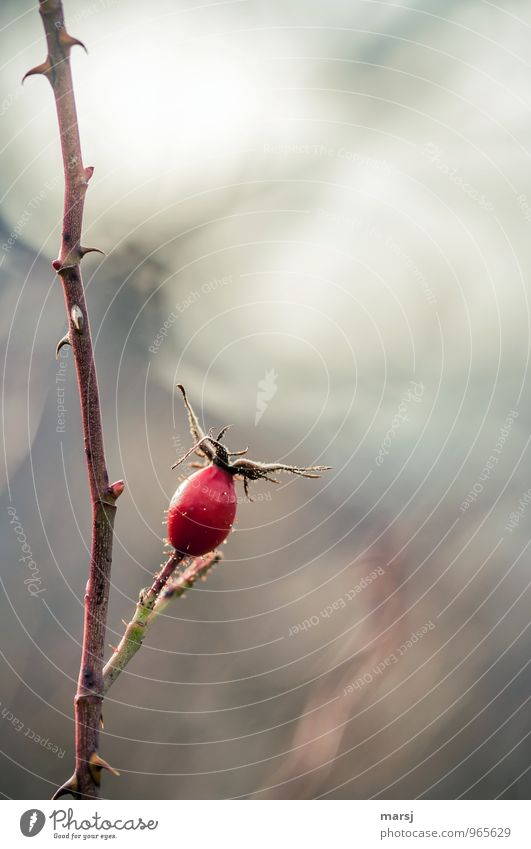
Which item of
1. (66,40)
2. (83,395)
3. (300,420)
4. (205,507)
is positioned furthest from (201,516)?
(300,420)

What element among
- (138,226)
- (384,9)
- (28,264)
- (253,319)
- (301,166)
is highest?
(384,9)

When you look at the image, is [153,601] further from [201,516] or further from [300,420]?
[300,420]

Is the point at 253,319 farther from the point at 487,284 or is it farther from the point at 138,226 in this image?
the point at 487,284

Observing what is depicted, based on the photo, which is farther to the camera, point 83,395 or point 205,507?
point 205,507

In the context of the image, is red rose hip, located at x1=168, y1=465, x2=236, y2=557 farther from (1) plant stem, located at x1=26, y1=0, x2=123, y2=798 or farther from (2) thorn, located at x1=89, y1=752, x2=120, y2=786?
(2) thorn, located at x1=89, y1=752, x2=120, y2=786

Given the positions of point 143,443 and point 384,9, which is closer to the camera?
point 384,9
